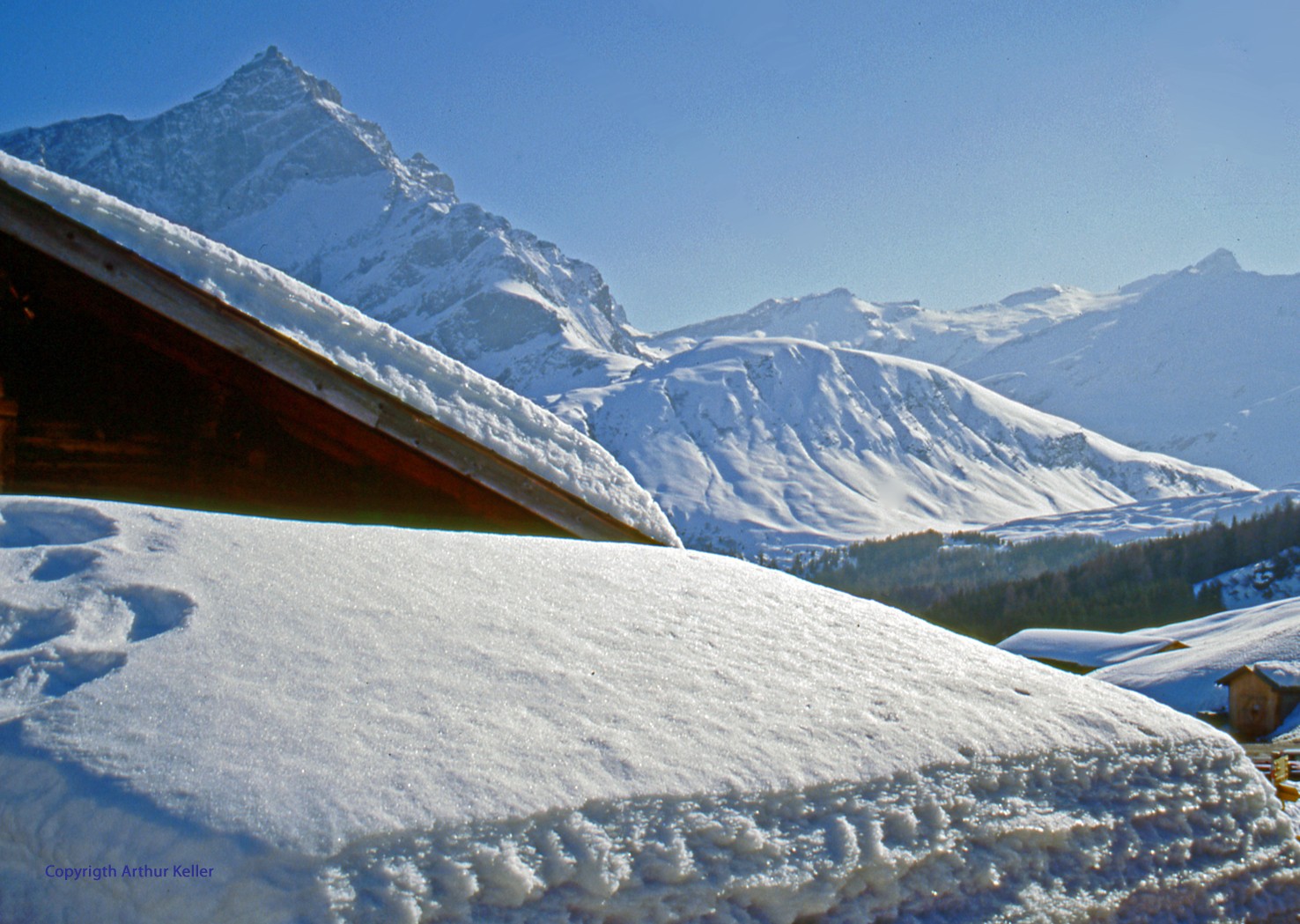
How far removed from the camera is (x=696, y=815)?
4.98ft

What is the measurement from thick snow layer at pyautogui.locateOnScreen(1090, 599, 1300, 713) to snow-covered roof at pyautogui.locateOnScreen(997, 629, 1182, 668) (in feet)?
5.93

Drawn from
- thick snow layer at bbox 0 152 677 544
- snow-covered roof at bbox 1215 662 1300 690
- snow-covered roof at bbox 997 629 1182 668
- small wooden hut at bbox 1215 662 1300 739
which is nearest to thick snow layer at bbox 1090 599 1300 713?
snow-covered roof at bbox 997 629 1182 668

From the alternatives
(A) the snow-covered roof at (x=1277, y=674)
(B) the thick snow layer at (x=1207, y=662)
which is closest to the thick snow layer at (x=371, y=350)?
(A) the snow-covered roof at (x=1277, y=674)

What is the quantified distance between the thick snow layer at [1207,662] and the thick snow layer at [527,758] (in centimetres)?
3751

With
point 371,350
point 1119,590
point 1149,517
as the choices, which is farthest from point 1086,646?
point 1149,517

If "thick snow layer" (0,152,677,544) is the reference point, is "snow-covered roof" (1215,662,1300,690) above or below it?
below

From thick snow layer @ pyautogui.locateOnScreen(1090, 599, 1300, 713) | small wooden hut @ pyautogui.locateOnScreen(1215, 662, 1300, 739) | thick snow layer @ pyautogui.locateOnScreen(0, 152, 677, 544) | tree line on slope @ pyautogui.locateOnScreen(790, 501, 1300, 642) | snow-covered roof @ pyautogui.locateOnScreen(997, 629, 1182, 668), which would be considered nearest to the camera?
thick snow layer @ pyautogui.locateOnScreen(0, 152, 677, 544)

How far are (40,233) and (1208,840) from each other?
14.8 ft

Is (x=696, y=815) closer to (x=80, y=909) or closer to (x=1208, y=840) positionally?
(x=80, y=909)

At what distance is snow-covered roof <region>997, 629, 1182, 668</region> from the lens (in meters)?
48.0

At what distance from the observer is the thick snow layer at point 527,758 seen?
128 cm

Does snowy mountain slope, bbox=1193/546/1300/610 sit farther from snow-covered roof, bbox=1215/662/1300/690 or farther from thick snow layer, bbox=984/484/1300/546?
thick snow layer, bbox=984/484/1300/546

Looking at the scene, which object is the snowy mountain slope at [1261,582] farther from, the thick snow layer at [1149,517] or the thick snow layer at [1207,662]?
the thick snow layer at [1149,517]

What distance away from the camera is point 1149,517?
561 feet
